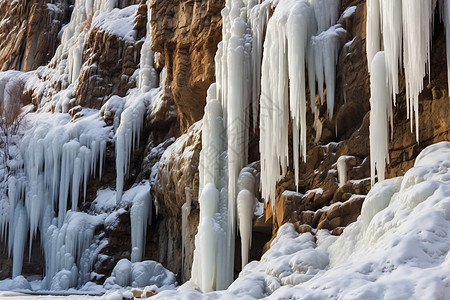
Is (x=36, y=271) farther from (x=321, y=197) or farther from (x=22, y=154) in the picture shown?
(x=321, y=197)

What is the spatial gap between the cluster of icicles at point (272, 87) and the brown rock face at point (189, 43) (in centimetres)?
133

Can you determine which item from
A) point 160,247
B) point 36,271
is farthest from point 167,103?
point 36,271

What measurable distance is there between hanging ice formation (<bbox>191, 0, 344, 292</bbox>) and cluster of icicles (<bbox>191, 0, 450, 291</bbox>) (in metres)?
0.02

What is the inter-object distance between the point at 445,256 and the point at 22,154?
1967cm

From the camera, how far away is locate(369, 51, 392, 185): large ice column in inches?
400

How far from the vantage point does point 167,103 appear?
2055 centimetres

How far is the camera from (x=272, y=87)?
12.6 meters

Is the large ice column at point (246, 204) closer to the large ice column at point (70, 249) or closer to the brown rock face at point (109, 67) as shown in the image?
the large ice column at point (70, 249)

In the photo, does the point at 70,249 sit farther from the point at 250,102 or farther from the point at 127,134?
the point at 250,102

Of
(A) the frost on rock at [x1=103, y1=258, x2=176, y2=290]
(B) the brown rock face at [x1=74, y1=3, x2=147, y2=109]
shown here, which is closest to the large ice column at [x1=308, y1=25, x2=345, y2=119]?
(A) the frost on rock at [x1=103, y1=258, x2=176, y2=290]

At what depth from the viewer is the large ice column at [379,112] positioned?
10164 millimetres

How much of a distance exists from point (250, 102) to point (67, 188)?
397 inches

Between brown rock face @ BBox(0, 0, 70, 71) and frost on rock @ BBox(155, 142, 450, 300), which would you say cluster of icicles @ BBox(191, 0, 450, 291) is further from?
brown rock face @ BBox(0, 0, 70, 71)

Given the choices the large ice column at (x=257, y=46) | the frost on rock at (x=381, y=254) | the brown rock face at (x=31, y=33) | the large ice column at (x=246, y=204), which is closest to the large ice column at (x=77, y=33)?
the brown rock face at (x=31, y=33)
